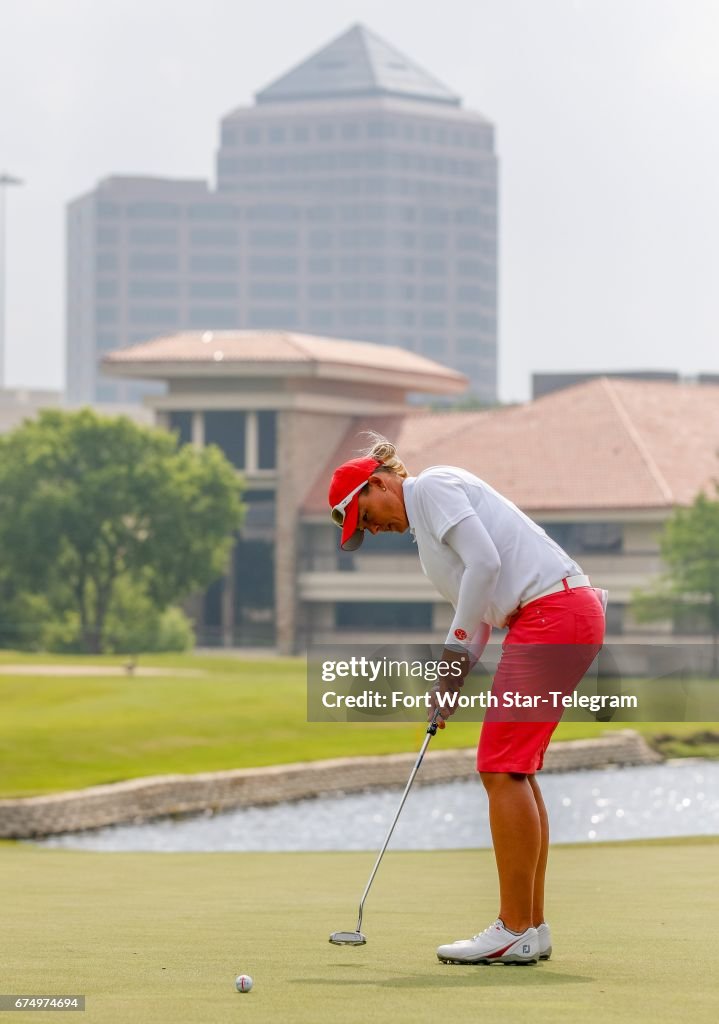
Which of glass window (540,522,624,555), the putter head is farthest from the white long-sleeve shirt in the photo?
glass window (540,522,624,555)

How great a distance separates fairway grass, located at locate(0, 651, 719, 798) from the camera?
33.2 m

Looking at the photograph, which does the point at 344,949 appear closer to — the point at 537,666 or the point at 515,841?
the point at 515,841

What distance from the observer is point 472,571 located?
704 centimetres

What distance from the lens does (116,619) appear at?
71875 millimetres

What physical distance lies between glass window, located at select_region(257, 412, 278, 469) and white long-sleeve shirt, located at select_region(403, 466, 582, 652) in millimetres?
72449

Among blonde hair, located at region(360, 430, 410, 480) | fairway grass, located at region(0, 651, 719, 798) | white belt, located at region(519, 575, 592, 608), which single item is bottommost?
fairway grass, located at region(0, 651, 719, 798)

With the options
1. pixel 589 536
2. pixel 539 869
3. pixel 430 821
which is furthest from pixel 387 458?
pixel 589 536

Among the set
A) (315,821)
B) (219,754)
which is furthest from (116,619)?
(315,821)

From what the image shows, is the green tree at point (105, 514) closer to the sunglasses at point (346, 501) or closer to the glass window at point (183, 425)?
the glass window at point (183, 425)

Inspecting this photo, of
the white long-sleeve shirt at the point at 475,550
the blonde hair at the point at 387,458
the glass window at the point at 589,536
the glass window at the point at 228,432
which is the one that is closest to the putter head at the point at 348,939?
the white long-sleeve shirt at the point at 475,550

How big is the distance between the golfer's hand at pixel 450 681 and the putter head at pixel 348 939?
34.3 inches

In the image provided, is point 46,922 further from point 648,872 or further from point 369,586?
point 369,586

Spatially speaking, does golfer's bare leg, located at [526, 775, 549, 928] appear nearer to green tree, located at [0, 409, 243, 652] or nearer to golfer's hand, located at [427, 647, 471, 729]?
golfer's hand, located at [427, 647, 471, 729]

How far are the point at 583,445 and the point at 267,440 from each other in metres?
12.7
